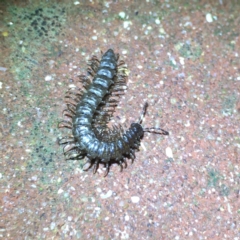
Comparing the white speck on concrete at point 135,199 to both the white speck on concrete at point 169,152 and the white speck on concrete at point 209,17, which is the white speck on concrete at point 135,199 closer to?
the white speck on concrete at point 169,152

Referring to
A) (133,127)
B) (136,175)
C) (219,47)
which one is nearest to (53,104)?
(133,127)

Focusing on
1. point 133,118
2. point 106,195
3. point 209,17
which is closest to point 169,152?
point 133,118

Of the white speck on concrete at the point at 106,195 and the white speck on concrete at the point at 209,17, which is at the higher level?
the white speck on concrete at the point at 209,17

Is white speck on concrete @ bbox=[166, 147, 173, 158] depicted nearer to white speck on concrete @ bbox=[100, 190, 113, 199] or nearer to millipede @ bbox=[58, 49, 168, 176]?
millipede @ bbox=[58, 49, 168, 176]

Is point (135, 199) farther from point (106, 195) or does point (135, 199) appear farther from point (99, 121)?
point (99, 121)

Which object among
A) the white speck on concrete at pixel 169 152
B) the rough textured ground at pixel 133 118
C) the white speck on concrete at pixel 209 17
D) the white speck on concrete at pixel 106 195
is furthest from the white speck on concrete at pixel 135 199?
the white speck on concrete at pixel 209 17

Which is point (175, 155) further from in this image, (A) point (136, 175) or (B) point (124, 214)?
(B) point (124, 214)
